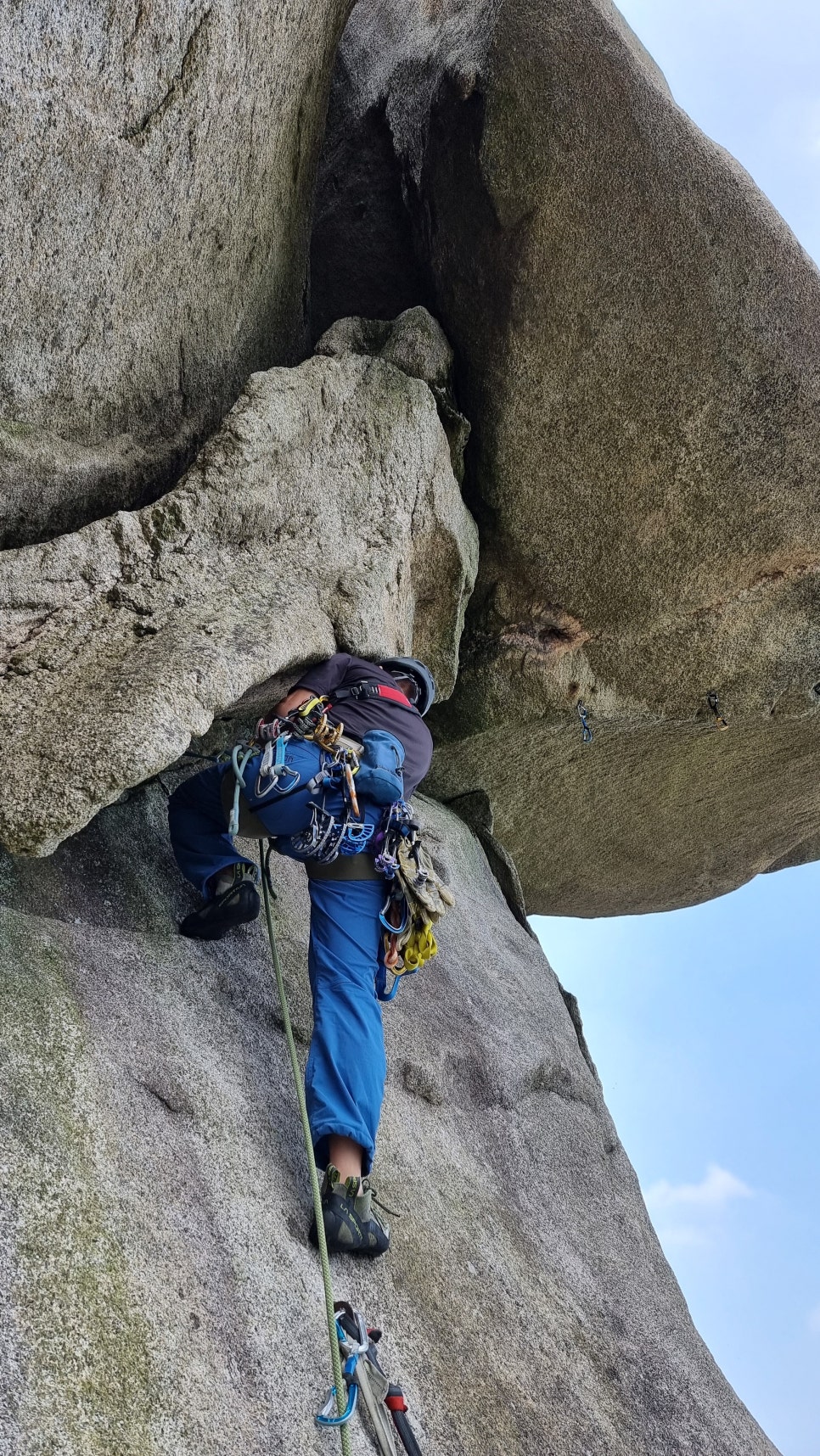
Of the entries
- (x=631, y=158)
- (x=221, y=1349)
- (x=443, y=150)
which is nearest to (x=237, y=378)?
(x=443, y=150)

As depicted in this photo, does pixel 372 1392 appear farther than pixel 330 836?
No

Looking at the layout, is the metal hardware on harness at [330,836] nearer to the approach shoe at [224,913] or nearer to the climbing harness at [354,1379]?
the approach shoe at [224,913]

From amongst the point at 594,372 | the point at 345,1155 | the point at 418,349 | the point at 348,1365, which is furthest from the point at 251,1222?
the point at 594,372

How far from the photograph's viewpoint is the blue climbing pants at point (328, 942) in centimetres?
A: 350

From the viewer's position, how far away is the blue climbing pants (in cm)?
350

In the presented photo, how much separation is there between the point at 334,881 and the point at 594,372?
2850 millimetres

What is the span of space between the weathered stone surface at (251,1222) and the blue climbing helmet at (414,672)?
1022 millimetres

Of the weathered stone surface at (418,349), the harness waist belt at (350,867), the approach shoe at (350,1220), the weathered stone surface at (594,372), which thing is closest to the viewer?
the approach shoe at (350,1220)

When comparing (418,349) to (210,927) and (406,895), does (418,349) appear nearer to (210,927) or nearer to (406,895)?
(406,895)

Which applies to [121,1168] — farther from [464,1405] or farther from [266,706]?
[266,706]

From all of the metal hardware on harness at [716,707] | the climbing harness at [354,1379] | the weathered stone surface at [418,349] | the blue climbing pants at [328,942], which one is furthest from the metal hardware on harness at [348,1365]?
the metal hardware on harness at [716,707]

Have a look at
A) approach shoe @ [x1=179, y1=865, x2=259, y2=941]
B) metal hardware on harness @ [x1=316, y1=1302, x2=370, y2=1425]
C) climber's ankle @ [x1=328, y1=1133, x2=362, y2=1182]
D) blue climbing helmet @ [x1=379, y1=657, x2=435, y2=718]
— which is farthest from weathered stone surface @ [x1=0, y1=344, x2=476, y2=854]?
metal hardware on harness @ [x1=316, y1=1302, x2=370, y2=1425]

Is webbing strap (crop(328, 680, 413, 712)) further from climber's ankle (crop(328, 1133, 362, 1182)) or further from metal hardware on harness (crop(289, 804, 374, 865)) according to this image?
climber's ankle (crop(328, 1133, 362, 1182))

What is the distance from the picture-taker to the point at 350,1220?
11.1ft
